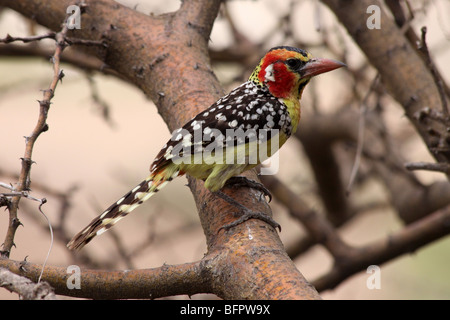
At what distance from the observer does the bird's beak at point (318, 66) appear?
274 centimetres

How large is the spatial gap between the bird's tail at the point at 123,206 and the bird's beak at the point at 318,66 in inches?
31.6

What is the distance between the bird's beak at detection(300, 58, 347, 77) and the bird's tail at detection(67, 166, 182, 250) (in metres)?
0.80

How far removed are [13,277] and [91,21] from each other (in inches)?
68.4

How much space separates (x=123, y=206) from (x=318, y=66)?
1127 mm

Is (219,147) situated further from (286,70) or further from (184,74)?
(286,70)

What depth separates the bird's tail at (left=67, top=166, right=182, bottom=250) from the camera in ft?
7.51

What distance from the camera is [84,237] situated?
228cm

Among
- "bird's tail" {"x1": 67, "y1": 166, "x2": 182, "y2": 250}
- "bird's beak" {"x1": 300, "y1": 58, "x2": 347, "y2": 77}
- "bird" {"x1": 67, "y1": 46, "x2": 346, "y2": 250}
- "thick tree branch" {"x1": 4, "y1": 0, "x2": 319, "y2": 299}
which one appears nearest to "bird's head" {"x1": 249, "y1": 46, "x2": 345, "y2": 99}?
"bird's beak" {"x1": 300, "y1": 58, "x2": 347, "y2": 77}

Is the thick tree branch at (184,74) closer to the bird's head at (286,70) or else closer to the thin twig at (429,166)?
the bird's head at (286,70)

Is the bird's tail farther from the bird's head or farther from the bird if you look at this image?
the bird's head

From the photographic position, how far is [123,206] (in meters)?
2.45

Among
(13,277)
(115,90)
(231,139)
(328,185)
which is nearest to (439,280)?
(328,185)

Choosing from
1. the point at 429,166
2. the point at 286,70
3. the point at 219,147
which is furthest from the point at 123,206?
the point at 429,166
